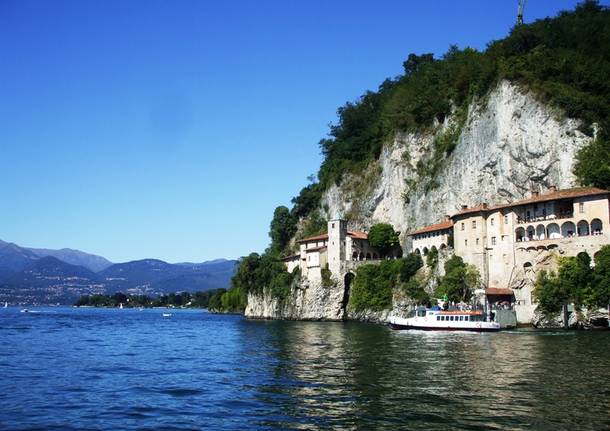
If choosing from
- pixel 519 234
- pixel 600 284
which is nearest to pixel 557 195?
pixel 519 234

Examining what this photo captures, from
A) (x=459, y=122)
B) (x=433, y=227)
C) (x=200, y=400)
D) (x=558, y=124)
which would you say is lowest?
(x=200, y=400)

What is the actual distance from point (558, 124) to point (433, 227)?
20.5 metres

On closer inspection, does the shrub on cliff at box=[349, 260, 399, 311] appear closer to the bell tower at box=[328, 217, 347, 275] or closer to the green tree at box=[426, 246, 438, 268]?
the bell tower at box=[328, 217, 347, 275]

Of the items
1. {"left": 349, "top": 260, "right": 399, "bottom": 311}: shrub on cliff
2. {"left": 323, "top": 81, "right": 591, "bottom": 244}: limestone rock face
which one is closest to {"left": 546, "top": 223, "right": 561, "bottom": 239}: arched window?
{"left": 323, "top": 81, "right": 591, "bottom": 244}: limestone rock face

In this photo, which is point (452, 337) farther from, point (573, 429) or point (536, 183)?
point (573, 429)

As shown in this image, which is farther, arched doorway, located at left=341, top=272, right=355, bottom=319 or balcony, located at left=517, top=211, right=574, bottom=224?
arched doorway, located at left=341, top=272, right=355, bottom=319

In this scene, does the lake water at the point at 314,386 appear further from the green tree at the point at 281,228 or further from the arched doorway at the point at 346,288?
the green tree at the point at 281,228

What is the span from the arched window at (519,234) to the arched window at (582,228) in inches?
240

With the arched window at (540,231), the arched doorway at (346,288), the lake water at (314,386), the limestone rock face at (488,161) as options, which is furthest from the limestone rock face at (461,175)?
the lake water at (314,386)

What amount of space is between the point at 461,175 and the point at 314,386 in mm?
55476

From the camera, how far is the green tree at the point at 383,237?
8606 cm

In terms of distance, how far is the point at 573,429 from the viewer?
17203mm

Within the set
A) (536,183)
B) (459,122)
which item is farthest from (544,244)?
(459,122)

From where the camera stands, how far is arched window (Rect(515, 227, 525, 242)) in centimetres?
6366
